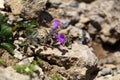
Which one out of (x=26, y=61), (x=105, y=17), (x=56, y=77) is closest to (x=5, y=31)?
(x=26, y=61)

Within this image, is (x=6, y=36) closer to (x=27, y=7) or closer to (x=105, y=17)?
(x=27, y=7)

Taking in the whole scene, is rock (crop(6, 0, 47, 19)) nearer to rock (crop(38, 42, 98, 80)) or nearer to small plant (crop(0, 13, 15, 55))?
small plant (crop(0, 13, 15, 55))

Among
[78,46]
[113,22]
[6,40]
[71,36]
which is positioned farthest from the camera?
[113,22]

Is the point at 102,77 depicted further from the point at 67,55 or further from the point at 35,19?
the point at 35,19

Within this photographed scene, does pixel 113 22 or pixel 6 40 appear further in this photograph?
pixel 113 22

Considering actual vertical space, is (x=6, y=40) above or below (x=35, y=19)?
below

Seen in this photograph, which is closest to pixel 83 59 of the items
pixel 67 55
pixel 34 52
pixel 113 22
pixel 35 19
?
pixel 67 55

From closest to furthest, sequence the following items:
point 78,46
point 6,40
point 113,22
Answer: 1. point 6,40
2. point 78,46
3. point 113,22

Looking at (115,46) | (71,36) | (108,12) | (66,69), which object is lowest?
(66,69)
